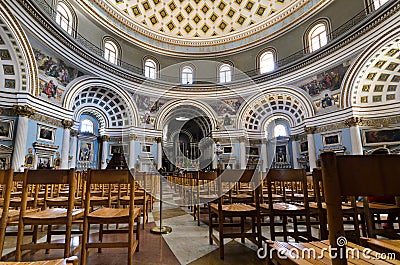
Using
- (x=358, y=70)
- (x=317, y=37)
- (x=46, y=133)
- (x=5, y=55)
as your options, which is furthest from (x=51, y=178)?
(x=317, y=37)

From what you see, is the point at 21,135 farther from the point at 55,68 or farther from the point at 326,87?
the point at 326,87

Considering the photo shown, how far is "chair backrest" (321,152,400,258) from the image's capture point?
0.99 meters

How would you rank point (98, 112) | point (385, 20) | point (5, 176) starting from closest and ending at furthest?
point (5, 176) → point (385, 20) → point (98, 112)

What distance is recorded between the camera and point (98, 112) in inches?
633

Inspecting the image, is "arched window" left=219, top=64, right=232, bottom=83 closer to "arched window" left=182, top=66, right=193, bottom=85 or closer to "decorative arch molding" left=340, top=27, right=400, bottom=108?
"arched window" left=182, top=66, right=193, bottom=85

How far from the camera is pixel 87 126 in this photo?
53.6 feet

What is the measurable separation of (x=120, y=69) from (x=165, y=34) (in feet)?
19.8

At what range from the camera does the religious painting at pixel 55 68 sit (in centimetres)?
1003

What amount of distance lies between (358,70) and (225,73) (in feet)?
31.1

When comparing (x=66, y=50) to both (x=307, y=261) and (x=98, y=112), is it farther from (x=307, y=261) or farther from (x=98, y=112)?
(x=307, y=261)

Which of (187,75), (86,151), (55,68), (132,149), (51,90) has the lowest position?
(86,151)

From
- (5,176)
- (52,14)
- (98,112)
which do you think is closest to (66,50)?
(52,14)

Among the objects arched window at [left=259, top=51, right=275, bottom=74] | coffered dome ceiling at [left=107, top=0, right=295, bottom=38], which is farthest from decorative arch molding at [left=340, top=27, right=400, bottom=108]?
coffered dome ceiling at [left=107, top=0, right=295, bottom=38]

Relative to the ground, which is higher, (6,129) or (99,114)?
(99,114)
